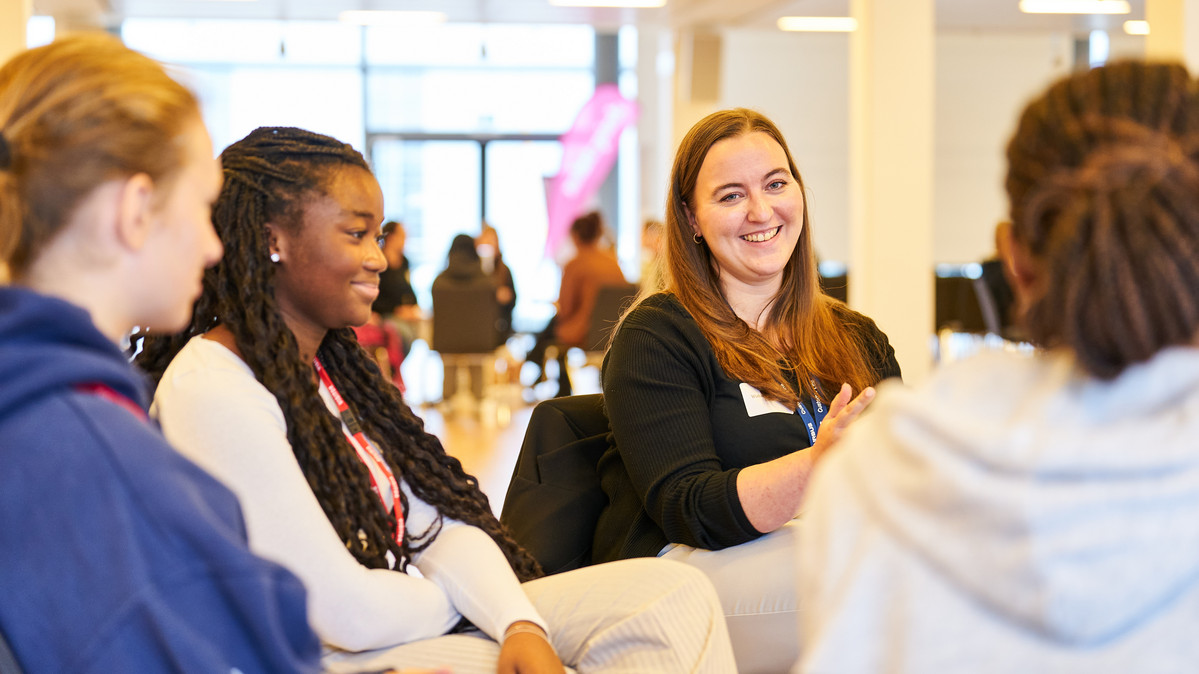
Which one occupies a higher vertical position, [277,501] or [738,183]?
[738,183]

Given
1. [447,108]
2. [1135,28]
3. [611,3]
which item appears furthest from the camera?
[447,108]

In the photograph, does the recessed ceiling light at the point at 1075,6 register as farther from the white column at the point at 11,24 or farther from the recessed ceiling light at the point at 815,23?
the white column at the point at 11,24

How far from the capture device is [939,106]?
1238cm

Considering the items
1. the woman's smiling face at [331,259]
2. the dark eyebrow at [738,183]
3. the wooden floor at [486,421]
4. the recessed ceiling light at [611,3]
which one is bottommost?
the wooden floor at [486,421]

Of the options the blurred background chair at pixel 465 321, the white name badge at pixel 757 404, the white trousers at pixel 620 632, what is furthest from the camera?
the blurred background chair at pixel 465 321

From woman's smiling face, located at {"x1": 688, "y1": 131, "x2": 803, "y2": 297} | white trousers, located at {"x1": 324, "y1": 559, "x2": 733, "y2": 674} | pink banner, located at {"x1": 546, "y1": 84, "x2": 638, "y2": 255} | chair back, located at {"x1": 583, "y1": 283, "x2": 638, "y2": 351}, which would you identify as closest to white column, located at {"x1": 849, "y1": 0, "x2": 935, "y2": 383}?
chair back, located at {"x1": 583, "y1": 283, "x2": 638, "y2": 351}

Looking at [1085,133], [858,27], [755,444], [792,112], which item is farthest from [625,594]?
[792,112]

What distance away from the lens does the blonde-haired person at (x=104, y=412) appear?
2.98 ft

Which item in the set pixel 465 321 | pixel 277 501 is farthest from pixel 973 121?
pixel 277 501

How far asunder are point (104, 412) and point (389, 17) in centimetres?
924

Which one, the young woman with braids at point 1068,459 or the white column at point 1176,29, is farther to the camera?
the white column at point 1176,29

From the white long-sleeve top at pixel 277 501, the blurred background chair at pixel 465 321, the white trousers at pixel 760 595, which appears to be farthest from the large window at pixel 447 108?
the white long-sleeve top at pixel 277 501

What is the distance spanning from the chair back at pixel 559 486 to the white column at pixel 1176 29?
10.1 feet

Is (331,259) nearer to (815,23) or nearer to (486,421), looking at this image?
(486,421)
